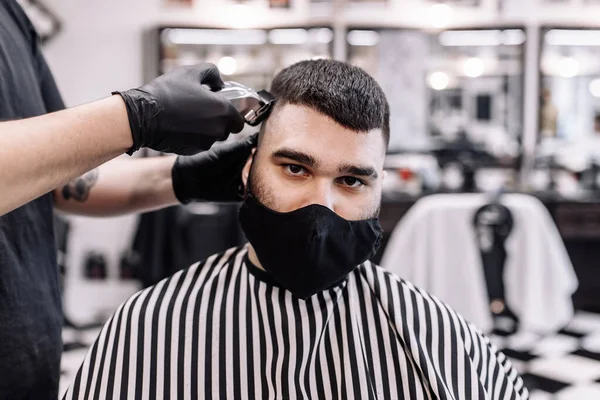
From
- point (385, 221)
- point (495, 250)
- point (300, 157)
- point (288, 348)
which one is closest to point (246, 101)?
point (300, 157)

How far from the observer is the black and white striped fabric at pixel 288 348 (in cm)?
118

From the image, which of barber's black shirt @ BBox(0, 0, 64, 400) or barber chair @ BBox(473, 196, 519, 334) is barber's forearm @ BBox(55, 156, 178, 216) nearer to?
barber's black shirt @ BBox(0, 0, 64, 400)

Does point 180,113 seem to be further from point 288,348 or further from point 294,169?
point 288,348

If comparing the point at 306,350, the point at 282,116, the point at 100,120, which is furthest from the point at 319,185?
the point at 100,120

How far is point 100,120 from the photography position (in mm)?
874

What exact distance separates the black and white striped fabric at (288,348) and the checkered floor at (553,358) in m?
2.05

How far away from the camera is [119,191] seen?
1481 millimetres

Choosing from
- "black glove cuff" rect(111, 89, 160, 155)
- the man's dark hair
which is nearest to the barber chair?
the man's dark hair

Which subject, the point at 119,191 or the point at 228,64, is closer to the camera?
the point at 119,191

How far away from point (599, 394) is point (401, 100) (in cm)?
263

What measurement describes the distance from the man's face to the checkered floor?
228cm

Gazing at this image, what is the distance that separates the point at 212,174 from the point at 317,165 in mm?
365

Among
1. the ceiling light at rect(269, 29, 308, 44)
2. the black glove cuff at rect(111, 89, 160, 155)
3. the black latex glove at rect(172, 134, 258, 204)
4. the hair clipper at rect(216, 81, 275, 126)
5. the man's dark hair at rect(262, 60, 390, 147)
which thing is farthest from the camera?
the ceiling light at rect(269, 29, 308, 44)

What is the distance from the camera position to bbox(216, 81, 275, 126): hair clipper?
3.57 ft
